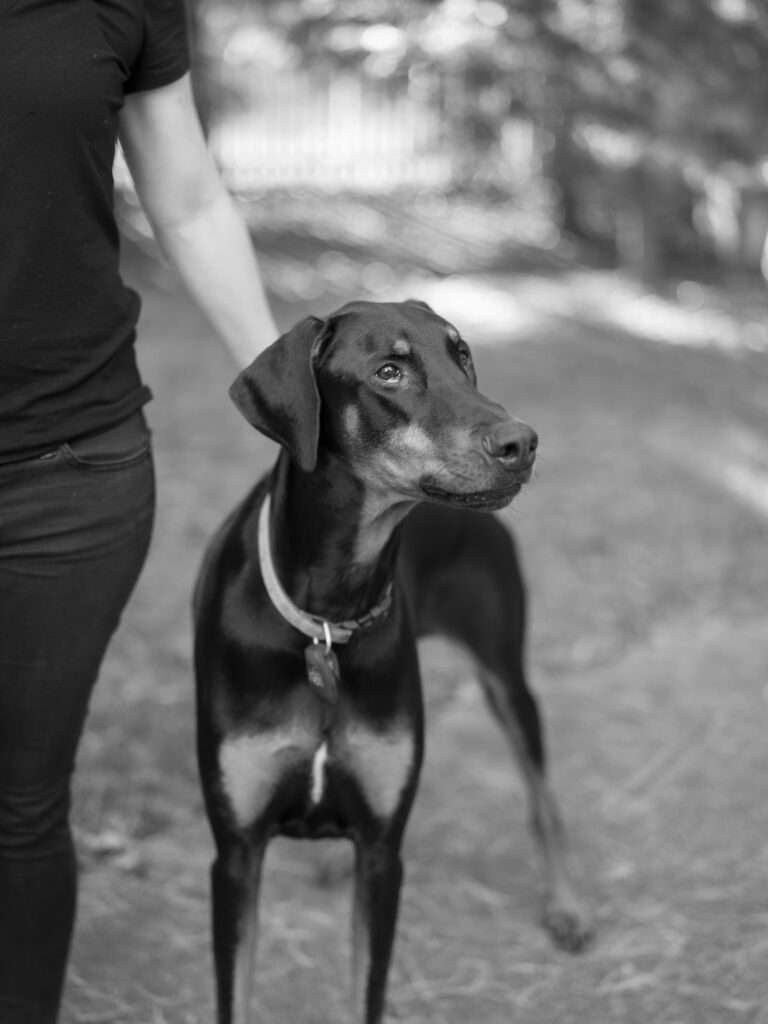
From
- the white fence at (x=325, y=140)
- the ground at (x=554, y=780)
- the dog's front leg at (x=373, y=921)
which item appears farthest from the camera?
the white fence at (x=325, y=140)

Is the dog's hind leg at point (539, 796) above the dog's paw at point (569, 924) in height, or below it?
above

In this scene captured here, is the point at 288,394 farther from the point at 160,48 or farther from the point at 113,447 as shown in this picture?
the point at 160,48

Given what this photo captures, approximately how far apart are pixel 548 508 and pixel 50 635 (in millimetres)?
4553

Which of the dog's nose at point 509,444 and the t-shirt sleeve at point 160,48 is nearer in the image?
the dog's nose at point 509,444

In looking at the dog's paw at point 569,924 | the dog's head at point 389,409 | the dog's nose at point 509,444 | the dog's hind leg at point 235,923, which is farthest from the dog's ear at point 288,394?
the dog's paw at point 569,924

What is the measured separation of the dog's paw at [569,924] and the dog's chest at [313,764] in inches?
44.7

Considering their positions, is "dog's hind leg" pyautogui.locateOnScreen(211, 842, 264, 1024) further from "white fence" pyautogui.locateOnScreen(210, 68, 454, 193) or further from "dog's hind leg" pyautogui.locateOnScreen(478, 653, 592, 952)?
"white fence" pyautogui.locateOnScreen(210, 68, 454, 193)

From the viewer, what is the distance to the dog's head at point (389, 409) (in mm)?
2371

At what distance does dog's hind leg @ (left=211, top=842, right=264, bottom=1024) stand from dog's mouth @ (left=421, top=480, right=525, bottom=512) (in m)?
0.85

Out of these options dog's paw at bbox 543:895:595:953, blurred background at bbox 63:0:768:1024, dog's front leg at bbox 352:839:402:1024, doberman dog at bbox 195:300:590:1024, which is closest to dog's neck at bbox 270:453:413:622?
doberman dog at bbox 195:300:590:1024

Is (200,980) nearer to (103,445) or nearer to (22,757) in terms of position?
(22,757)

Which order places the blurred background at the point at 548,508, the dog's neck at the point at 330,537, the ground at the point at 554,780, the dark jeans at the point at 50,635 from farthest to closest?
the blurred background at the point at 548,508 → the ground at the point at 554,780 → the dog's neck at the point at 330,537 → the dark jeans at the point at 50,635

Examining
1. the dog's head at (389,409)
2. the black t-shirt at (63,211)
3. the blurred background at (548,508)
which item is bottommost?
the blurred background at (548,508)

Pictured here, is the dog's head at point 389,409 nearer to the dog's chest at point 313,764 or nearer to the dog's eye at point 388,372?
the dog's eye at point 388,372
